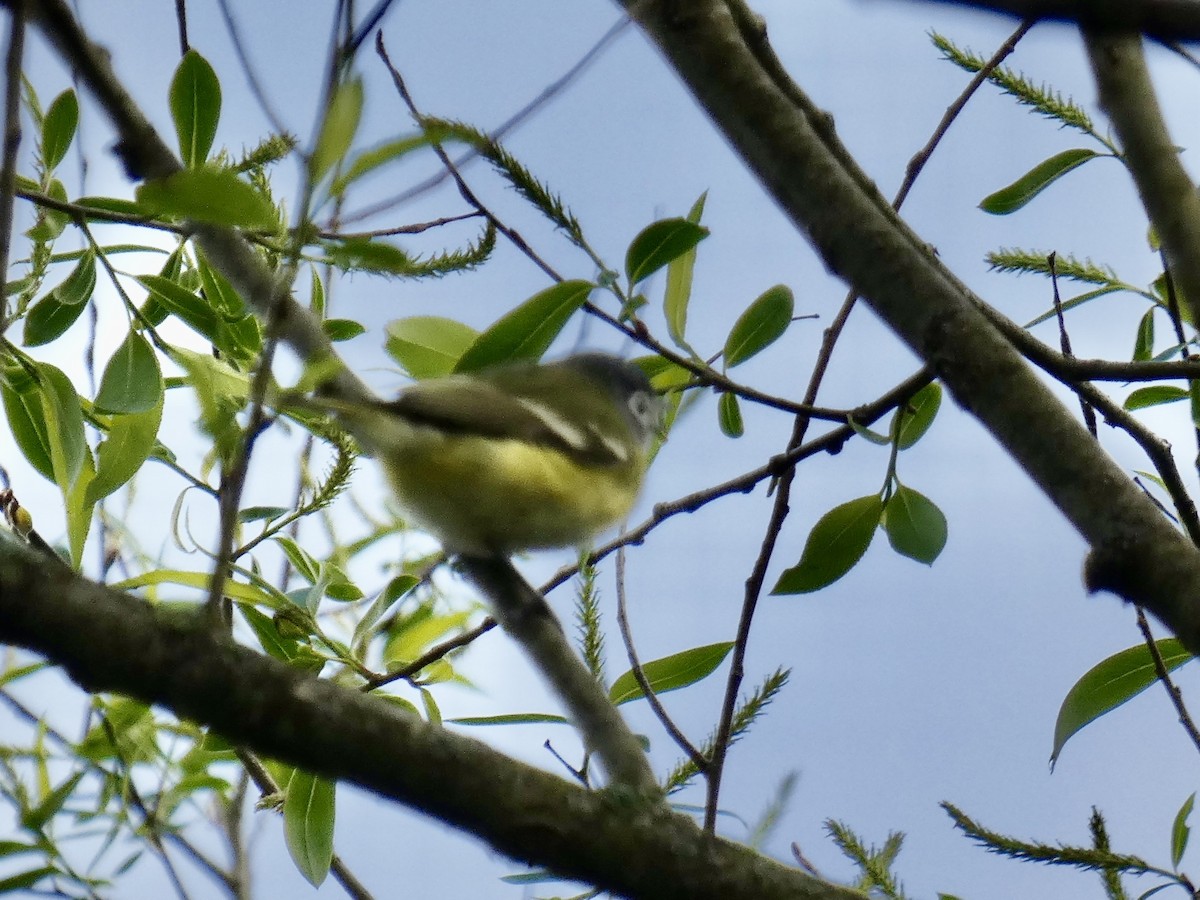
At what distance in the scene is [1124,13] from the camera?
60cm

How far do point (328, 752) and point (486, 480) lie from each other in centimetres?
116

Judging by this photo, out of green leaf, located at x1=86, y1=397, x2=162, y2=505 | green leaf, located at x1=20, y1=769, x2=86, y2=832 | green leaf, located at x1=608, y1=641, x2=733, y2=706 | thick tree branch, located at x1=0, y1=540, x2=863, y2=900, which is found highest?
green leaf, located at x1=86, y1=397, x2=162, y2=505

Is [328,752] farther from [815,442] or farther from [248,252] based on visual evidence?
[815,442]

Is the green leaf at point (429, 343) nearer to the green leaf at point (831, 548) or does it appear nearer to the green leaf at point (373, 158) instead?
the green leaf at point (831, 548)

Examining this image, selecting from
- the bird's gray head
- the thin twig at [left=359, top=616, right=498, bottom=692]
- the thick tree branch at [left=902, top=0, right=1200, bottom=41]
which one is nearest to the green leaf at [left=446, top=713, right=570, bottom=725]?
the thin twig at [left=359, top=616, right=498, bottom=692]

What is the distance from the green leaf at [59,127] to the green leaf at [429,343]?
539mm

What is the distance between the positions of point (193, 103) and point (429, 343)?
0.48 metres

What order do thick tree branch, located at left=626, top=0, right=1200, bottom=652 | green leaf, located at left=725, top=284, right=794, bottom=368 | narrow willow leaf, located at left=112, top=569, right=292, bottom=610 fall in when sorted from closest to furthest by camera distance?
thick tree branch, located at left=626, top=0, right=1200, bottom=652
narrow willow leaf, located at left=112, top=569, right=292, bottom=610
green leaf, located at left=725, top=284, right=794, bottom=368

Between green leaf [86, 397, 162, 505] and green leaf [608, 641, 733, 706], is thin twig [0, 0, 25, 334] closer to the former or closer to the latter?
green leaf [86, 397, 162, 505]

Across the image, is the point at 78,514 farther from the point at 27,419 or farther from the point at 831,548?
the point at 831,548

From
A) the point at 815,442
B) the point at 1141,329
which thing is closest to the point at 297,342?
the point at 815,442

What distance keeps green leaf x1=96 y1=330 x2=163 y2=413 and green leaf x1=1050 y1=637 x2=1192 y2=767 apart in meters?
1.30

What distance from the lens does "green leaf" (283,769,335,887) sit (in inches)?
68.3

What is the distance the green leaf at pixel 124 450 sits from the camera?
1620 millimetres
